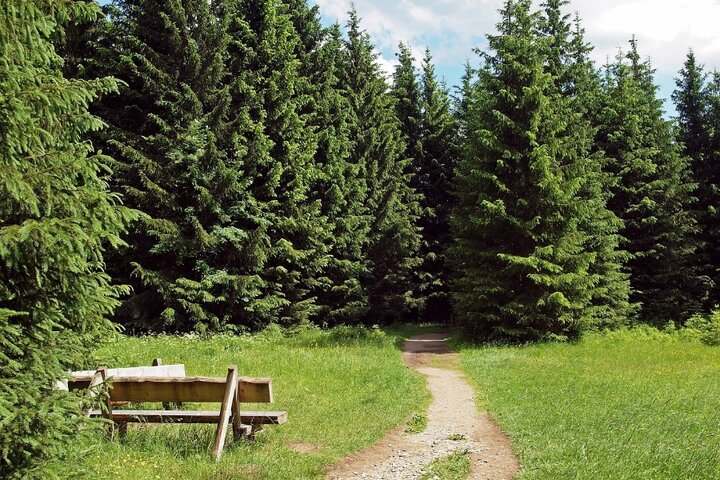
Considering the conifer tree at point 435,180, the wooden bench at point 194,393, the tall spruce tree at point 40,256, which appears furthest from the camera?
the conifer tree at point 435,180

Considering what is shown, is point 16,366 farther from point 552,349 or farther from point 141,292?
point 552,349

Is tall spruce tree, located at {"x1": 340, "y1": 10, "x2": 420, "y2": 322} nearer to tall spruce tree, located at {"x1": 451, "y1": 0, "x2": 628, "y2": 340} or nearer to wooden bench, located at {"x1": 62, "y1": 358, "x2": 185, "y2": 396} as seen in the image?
tall spruce tree, located at {"x1": 451, "y1": 0, "x2": 628, "y2": 340}

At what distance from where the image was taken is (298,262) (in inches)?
905

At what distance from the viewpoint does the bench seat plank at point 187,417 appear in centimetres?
727

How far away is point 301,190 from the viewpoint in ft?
74.1

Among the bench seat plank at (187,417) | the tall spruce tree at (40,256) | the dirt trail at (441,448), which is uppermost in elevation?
the tall spruce tree at (40,256)

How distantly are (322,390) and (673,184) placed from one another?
28.1m

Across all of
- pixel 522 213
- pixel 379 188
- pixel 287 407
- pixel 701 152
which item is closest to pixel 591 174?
pixel 522 213

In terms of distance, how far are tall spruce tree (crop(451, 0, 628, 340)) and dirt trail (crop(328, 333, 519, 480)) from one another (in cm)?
935

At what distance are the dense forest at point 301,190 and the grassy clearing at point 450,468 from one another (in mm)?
4099

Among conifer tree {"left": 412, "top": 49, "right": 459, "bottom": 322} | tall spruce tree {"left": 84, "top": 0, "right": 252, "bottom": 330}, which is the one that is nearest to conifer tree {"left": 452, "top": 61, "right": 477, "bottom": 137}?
conifer tree {"left": 412, "top": 49, "right": 459, "bottom": 322}

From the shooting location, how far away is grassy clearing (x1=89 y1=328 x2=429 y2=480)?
6289mm

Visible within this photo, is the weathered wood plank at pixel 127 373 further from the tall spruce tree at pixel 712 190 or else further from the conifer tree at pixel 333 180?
the tall spruce tree at pixel 712 190

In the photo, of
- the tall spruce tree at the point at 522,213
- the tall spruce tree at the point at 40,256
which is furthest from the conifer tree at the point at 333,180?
the tall spruce tree at the point at 40,256
